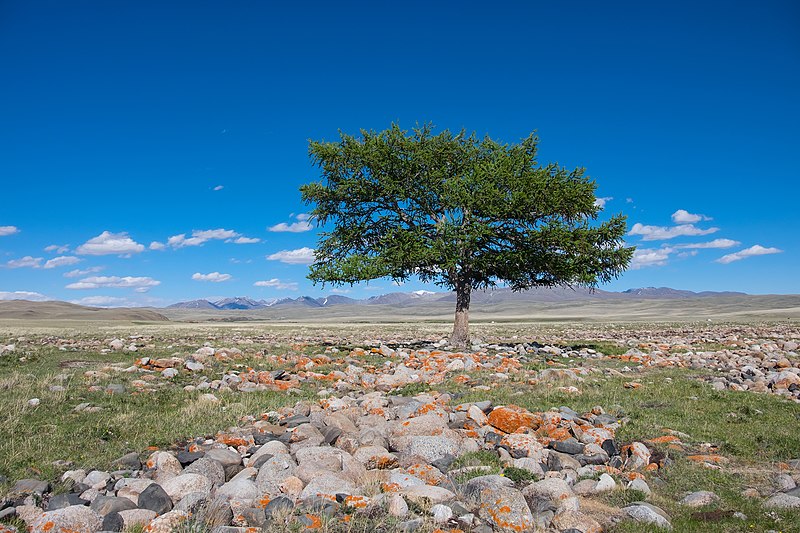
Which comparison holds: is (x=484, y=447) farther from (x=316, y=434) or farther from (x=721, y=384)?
(x=721, y=384)

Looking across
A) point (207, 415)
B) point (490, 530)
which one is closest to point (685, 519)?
point (490, 530)

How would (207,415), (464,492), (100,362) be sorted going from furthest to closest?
(100,362)
(207,415)
(464,492)

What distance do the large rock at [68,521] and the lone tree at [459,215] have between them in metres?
18.3

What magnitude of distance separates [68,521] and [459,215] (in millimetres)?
21635

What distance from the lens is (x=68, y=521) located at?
5980 mm

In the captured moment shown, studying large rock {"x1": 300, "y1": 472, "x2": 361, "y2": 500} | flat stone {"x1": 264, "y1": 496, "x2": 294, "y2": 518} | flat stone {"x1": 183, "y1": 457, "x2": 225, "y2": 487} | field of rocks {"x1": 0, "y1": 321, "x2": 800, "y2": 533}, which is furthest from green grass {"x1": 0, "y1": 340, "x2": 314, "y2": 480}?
large rock {"x1": 300, "y1": 472, "x2": 361, "y2": 500}

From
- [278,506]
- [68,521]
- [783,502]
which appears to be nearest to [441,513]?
[278,506]

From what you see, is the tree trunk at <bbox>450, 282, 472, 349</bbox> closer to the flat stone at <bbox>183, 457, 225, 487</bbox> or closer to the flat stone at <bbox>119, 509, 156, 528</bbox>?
the flat stone at <bbox>183, 457, 225, 487</bbox>

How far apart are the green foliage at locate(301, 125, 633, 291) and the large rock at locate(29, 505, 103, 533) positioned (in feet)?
60.2

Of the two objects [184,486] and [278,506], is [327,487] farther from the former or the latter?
[184,486]

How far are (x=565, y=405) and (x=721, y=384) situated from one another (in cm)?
590

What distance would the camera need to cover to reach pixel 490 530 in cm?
602

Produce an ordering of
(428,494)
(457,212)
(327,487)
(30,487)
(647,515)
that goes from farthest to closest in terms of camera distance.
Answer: (457,212)
(30,487)
(327,487)
(428,494)
(647,515)

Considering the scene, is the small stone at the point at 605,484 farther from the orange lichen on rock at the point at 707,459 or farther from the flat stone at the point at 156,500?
the flat stone at the point at 156,500
